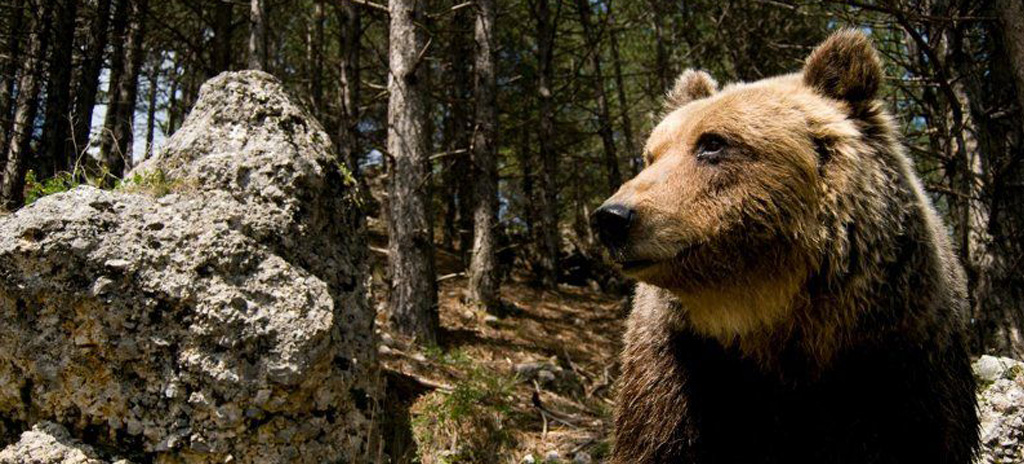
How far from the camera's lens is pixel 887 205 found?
97.3 inches

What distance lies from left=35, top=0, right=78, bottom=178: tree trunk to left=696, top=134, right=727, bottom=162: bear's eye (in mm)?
8498

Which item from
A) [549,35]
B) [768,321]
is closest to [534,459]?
[768,321]

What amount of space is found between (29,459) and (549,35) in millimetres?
11699

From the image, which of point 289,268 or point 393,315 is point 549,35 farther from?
point 289,268

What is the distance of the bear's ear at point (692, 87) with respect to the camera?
3.28 meters

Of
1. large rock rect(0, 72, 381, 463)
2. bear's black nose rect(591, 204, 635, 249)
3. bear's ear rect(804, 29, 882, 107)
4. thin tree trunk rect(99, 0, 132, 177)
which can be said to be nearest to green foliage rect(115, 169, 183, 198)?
large rock rect(0, 72, 381, 463)

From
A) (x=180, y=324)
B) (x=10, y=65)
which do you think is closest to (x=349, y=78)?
(x=10, y=65)

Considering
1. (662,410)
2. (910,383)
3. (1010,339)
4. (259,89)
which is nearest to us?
(910,383)

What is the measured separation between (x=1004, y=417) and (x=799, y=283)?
7.40 ft

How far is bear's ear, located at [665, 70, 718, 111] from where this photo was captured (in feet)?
10.8

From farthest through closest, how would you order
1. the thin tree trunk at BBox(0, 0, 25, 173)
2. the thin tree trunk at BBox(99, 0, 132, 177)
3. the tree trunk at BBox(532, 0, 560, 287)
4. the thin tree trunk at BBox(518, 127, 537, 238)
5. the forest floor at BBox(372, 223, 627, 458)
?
the thin tree trunk at BBox(518, 127, 537, 238)
the tree trunk at BBox(532, 0, 560, 287)
the thin tree trunk at BBox(99, 0, 132, 177)
the thin tree trunk at BBox(0, 0, 25, 173)
the forest floor at BBox(372, 223, 627, 458)

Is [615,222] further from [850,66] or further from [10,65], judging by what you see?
[10,65]

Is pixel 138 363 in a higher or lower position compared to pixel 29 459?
higher

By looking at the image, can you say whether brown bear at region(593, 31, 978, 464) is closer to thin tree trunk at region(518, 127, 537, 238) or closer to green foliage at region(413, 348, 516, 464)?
green foliage at region(413, 348, 516, 464)
